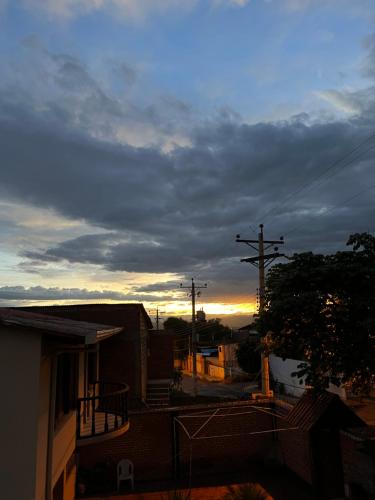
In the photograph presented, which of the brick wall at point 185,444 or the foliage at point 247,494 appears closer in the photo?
the foliage at point 247,494

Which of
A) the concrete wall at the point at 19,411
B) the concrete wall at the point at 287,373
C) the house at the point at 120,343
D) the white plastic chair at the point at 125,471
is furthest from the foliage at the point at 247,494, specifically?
the concrete wall at the point at 287,373

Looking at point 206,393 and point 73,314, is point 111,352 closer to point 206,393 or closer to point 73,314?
point 73,314

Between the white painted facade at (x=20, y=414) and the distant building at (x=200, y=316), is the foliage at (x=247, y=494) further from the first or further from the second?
the distant building at (x=200, y=316)

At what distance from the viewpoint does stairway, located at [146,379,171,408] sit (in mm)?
22513

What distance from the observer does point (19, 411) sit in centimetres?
572

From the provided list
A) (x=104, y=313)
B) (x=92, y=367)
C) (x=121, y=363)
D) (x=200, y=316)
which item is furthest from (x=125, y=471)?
(x=200, y=316)

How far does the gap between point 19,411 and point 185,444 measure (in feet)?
34.0

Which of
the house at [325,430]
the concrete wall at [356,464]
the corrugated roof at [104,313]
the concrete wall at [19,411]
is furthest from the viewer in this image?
the corrugated roof at [104,313]

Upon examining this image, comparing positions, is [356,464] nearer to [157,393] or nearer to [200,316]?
[157,393]

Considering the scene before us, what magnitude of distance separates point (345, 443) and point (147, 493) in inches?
250

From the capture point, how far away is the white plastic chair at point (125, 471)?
1314 centimetres

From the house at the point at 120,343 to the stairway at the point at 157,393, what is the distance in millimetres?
4240

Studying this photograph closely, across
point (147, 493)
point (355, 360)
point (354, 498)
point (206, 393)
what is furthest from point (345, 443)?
point (206, 393)

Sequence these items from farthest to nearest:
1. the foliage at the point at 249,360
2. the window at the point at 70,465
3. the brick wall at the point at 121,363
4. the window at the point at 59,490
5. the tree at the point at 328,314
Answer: the foliage at the point at 249,360 < the brick wall at the point at 121,363 < the window at the point at 70,465 < the window at the point at 59,490 < the tree at the point at 328,314
